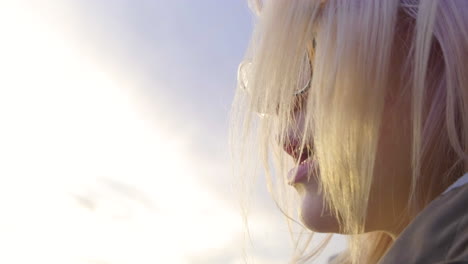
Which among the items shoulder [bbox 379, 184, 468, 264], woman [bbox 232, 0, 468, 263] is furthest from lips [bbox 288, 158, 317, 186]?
shoulder [bbox 379, 184, 468, 264]

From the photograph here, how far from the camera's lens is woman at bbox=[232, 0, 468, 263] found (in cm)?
135

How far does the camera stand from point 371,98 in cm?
136

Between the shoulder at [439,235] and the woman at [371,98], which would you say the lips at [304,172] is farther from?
the shoulder at [439,235]

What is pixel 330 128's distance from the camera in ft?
4.58

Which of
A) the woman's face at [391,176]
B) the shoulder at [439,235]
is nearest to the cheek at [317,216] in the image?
the woman's face at [391,176]

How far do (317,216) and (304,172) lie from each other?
131mm

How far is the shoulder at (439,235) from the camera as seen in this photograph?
0.96 metres

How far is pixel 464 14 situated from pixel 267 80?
54cm

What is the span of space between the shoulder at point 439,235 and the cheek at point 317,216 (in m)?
0.36

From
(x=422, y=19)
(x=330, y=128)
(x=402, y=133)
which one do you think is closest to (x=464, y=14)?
(x=422, y=19)

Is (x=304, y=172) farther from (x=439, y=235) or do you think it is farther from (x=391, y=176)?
(x=439, y=235)

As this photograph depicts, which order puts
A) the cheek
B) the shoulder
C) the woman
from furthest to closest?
the cheek
the woman
the shoulder

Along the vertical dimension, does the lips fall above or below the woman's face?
above

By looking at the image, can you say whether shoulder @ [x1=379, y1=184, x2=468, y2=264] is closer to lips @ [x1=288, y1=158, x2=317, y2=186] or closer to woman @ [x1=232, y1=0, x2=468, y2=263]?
woman @ [x1=232, y1=0, x2=468, y2=263]
